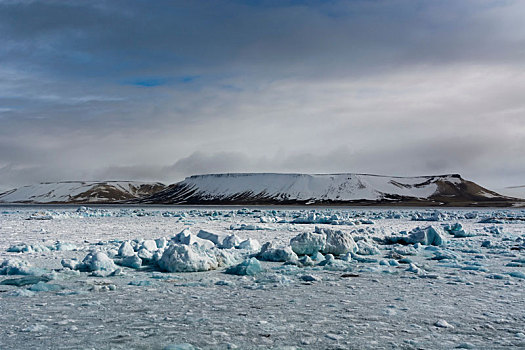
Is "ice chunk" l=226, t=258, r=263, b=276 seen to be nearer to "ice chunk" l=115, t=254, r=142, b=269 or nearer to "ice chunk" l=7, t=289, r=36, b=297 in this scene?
"ice chunk" l=115, t=254, r=142, b=269

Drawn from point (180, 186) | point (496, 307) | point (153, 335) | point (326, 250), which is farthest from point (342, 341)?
point (180, 186)

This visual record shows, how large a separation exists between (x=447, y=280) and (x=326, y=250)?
3.25 m

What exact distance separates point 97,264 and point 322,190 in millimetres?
131985

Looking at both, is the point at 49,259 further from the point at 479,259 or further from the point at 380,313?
the point at 479,259

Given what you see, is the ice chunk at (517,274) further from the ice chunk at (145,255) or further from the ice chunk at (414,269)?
the ice chunk at (145,255)

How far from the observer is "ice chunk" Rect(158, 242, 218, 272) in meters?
7.90

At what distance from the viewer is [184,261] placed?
7941 millimetres

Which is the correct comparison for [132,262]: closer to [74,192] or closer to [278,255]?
[278,255]

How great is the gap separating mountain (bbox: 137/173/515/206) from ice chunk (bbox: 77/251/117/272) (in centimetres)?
11376

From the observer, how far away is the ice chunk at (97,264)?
25.2 ft

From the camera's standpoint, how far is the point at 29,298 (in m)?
5.85

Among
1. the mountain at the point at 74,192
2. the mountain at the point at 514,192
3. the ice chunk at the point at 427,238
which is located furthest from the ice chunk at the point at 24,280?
the mountain at the point at 74,192

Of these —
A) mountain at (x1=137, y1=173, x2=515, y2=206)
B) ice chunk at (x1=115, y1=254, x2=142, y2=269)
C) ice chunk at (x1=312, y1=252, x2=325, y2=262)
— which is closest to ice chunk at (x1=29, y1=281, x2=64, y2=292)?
ice chunk at (x1=115, y1=254, x2=142, y2=269)

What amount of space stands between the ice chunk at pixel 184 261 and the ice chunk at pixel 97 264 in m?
0.87
